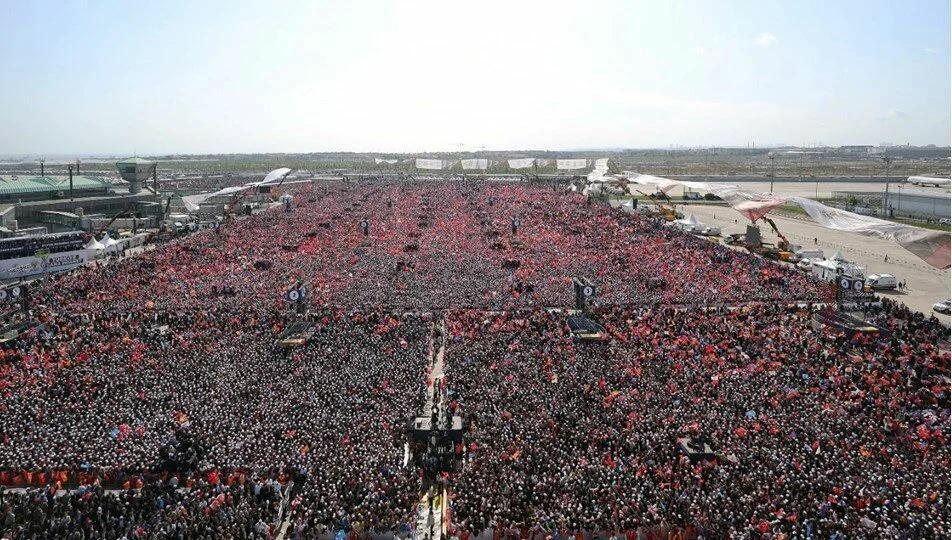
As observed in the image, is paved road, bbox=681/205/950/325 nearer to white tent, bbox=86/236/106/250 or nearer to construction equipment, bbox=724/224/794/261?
construction equipment, bbox=724/224/794/261

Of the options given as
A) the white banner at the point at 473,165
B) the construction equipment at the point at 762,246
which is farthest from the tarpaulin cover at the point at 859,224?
the white banner at the point at 473,165

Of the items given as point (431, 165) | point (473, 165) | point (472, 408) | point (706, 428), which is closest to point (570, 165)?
point (473, 165)

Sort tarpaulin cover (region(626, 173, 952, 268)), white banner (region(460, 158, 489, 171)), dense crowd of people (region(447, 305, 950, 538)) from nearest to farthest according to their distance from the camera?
dense crowd of people (region(447, 305, 950, 538))
tarpaulin cover (region(626, 173, 952, 268))
white banner (region(460, 158, 489, 171))

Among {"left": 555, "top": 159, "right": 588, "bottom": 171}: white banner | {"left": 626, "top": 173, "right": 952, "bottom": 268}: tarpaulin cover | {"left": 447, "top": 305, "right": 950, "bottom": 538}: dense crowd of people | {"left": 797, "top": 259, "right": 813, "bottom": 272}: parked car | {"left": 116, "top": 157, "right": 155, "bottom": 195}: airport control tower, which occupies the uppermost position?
{"left": 555, "top": 159, "right": 588, "bottom": 171}: white banner

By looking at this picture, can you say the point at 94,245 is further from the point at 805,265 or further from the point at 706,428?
the point at 805,265

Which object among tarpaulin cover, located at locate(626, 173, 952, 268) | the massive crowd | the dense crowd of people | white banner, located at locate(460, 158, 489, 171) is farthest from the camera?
white banner, located at locate(460, 158, 489, 171)

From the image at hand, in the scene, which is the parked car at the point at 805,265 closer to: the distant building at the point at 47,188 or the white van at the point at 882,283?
the white van at the point at 882,283

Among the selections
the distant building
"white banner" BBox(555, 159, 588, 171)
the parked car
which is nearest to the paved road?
the parked car
